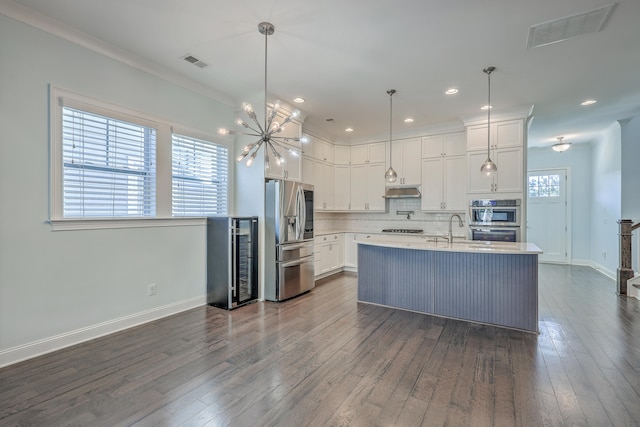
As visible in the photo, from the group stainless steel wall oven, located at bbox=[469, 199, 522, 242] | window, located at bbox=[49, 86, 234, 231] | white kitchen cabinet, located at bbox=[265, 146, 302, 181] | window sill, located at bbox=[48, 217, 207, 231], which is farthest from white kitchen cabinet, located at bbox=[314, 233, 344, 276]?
stainless steel wall oven, located at bbox=[469, 199, 522, 242]

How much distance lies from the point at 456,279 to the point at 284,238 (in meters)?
2.37

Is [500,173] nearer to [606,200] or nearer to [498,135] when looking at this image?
[498,135]

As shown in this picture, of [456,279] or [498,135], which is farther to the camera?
[498,135]

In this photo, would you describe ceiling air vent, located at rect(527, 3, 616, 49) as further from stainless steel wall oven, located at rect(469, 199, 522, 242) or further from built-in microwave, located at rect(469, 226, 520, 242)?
built-in microwave, located at rect(469, 226, 520, 242)

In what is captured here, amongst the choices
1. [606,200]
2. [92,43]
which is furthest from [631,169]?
[92,43]

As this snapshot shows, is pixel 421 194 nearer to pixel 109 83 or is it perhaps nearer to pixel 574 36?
pixel 574 36

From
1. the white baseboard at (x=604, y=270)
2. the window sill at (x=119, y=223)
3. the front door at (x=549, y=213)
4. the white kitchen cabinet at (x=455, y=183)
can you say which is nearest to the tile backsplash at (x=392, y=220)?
the white kitchen cabinet at (x=455, y=183)

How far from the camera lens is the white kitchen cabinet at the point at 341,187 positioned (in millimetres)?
6785

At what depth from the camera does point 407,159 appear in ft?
20.4

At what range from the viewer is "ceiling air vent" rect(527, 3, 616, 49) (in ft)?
8.49

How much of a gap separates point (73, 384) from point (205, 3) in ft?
10.3

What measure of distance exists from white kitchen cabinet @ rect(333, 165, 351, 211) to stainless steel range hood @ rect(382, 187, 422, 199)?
868 millimetres

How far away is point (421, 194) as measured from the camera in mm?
6031

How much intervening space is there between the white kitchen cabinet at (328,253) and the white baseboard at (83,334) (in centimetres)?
244
